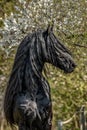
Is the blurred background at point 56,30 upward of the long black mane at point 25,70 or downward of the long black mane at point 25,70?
downward

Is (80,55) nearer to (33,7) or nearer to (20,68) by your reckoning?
(33,7)

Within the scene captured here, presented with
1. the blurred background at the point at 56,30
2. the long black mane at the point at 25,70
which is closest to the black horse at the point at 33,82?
the long black mane at the point at 25,70

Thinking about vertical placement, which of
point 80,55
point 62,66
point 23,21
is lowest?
point 80,55

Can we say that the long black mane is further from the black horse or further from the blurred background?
the blurred background

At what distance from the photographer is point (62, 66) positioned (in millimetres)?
4207

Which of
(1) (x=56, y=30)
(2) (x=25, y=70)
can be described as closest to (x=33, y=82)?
(2) (x=25, y=70)

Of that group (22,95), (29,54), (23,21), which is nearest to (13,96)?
(22,95)

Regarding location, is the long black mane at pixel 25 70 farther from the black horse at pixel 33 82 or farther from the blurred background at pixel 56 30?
the blurred background at pixel 56 30

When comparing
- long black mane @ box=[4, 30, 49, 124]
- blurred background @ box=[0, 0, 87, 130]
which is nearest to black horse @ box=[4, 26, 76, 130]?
long black mane @ box=[4, 30, 49, 124]

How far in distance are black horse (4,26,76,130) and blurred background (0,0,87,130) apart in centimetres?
684

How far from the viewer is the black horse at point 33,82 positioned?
410 centimetres

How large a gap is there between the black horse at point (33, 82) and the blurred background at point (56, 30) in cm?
684

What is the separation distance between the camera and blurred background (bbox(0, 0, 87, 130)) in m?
11.4

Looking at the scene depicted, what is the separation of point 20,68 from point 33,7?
7.71 meters
